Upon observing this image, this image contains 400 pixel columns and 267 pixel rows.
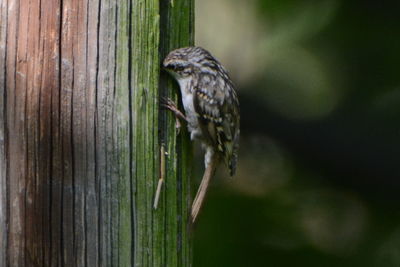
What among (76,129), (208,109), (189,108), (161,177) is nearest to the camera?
(76,129)

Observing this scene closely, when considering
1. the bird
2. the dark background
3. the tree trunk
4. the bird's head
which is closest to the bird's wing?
the bird

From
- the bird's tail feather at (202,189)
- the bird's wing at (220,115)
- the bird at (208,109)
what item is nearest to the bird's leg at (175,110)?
the bird at (208,109)

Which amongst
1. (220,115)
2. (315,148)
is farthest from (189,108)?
(315,148)

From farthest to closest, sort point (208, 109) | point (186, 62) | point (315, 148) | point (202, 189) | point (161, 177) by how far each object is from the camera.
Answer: point (315, 148)
point (208, 109)
point (202, 189)
point (186, 62)
point (161, 177)

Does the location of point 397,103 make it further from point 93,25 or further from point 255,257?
point 93,25

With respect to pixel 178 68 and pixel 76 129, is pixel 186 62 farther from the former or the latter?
pixel 76 129

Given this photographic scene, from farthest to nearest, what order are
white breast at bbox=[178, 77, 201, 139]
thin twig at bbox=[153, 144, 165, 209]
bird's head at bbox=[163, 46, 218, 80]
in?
white breast at bbox=[178, 77, 201, 139] < bird's head at bbox=[163, 46, 218, 80] < thin twig at bbox=[153, 144, 165, 209]

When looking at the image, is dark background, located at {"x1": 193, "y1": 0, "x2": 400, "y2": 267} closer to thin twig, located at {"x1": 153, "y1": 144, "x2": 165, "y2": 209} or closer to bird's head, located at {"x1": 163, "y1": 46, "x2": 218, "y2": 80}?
bird's head, located at {"x1": 163, "y1": 46, "x2": 218, "y2": 80}
